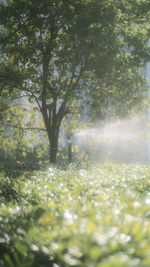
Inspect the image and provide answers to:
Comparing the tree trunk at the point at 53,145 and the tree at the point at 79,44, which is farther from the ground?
the tree at the point at 79,44

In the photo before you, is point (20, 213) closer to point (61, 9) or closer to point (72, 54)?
point (61, 9)

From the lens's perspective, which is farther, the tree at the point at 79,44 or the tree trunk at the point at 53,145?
the tree trunk at the point at 53,145

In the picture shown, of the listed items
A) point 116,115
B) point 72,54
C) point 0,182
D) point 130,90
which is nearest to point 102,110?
point 116,115

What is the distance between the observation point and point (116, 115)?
19.0 m

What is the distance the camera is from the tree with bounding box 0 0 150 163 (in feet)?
37.4

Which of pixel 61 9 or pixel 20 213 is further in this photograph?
pixel 61 9

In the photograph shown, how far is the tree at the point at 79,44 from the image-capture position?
11398mm

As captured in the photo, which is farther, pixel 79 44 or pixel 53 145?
pixel 53 145

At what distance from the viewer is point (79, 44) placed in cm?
1388

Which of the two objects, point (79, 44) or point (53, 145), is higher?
point (79, 44)

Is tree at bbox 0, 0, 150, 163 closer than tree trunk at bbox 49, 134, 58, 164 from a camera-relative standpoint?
Yes

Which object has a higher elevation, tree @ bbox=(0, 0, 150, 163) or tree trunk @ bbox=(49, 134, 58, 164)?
tree @ bbox=(0, 0, 150, 163)

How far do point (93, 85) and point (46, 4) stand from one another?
27.3 ft

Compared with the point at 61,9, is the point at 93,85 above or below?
below
